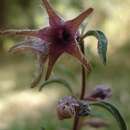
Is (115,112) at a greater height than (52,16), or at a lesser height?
lesser

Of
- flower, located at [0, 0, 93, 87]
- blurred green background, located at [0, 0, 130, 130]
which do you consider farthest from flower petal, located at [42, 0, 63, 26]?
blurred green background, located at [0, 0, 130, 130]

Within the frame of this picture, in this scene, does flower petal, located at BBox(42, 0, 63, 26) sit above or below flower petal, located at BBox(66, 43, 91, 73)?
above

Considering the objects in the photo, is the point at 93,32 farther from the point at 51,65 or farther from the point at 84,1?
the point at 84,1

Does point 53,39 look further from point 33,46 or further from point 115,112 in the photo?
point 115,112

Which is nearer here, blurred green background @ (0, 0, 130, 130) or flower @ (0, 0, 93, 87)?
flower @ (0, 0, 93, 87)

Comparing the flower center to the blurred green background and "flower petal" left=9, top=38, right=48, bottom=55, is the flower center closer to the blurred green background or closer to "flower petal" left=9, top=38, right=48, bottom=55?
"flower petal" left=9, top=38, right=48, bottom=55

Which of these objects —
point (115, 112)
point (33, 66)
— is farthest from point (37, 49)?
point (33, 66)
